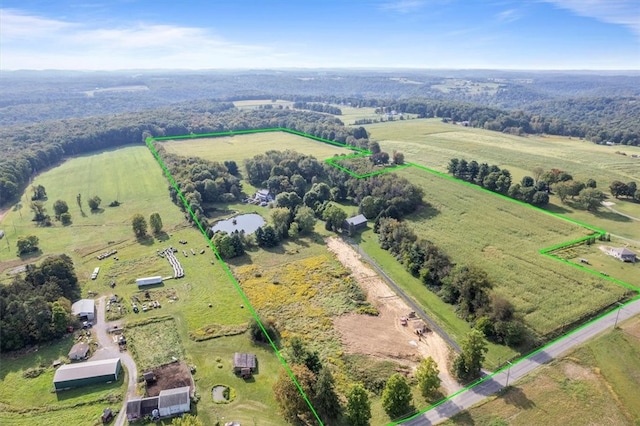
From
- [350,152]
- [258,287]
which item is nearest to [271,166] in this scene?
[350,152]

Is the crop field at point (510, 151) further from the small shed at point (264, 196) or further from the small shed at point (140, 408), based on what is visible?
the small shed at point (140, 408)

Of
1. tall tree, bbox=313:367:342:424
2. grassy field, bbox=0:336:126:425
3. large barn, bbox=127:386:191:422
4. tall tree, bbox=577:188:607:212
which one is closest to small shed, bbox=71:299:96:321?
grassy field, bbox=0:336:126:425

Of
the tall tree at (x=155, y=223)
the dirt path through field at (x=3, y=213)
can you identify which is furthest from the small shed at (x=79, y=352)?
the dirt path through field at (x=3, y=213)

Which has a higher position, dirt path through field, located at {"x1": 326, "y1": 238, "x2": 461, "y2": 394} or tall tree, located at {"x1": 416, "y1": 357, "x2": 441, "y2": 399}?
tall tree, located at {"x1": 416, "y1": 357, "x2": 441, "y2": 399}

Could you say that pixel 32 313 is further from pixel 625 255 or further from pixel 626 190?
pixel 626 190

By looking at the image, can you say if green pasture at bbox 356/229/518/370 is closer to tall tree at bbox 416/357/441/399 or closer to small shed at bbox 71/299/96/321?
tall tree at bbox 416/357/441/399

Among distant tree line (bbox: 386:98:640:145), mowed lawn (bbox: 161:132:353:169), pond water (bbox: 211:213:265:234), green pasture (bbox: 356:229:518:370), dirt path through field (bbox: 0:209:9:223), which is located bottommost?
pond water (bbox: 211:213:265:234)

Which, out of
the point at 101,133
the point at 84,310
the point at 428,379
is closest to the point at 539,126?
the point at 428,379
